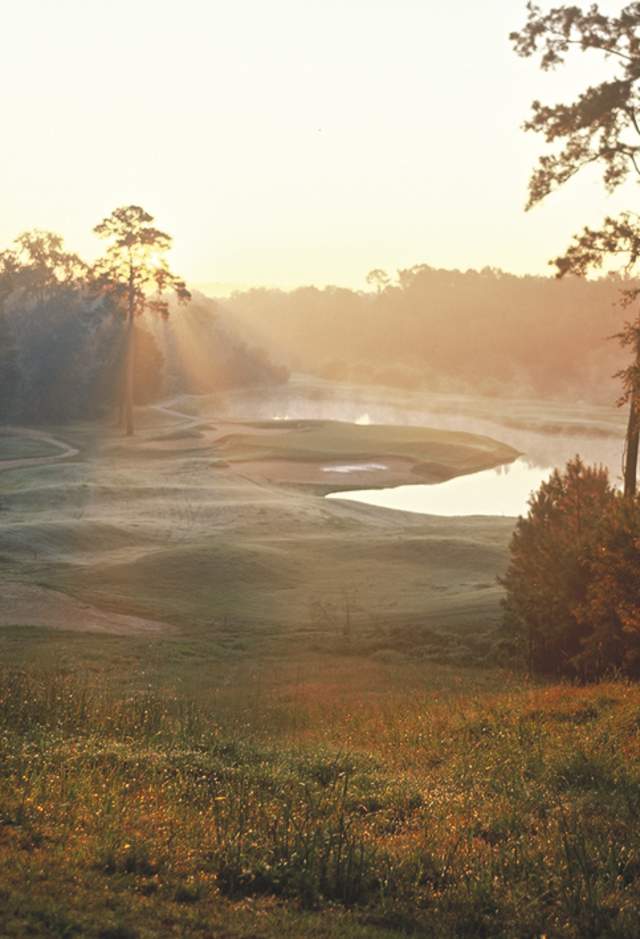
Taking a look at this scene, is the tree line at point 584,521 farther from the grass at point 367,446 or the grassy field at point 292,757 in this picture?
the grass at point 367,446

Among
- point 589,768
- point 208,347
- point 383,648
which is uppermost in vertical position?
point 208,347

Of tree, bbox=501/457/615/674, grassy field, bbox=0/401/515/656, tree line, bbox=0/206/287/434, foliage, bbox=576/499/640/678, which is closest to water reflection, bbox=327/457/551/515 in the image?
grassy field, bbox=0/401/515/656

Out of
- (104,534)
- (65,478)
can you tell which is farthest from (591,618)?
(65,478)

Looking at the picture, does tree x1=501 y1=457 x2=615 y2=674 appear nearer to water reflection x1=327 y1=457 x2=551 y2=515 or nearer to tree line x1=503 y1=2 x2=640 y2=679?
tree line x1=503 y1=2 x2=640 y2=679

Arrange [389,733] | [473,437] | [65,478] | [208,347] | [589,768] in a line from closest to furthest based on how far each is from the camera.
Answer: [589,768]
[389,733]
[65,478]
[473,437]
[208,347]

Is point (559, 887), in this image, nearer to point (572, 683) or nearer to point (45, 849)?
point (45, 849)

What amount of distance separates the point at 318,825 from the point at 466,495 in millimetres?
57578

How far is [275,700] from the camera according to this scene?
18.9 metres

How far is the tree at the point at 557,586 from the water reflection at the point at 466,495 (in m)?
31.1

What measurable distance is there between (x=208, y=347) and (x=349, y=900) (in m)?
130

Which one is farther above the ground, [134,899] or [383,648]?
[134,899]

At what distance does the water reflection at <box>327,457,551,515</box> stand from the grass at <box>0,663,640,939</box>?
42.3 m

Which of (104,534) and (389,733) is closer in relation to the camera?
(389,733)

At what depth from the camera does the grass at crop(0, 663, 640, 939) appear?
7703 millimetres
